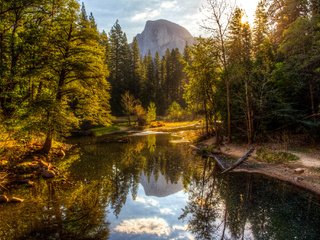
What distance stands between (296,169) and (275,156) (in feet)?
10.5

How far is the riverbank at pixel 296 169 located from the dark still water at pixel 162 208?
2.64 ft

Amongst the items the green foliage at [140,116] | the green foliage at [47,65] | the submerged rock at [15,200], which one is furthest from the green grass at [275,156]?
the green foliage at [140,116]

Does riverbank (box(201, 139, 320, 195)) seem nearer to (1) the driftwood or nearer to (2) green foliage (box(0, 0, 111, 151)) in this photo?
(1) the driftwood

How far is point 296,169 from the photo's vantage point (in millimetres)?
14828

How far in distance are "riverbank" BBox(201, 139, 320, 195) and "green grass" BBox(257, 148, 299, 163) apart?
14.0 inches

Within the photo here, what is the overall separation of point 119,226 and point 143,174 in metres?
7.85

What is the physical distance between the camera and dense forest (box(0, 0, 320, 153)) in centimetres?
1664

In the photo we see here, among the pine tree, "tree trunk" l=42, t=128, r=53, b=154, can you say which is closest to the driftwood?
"tree trunk" l=42, t=128, r=53, b=154

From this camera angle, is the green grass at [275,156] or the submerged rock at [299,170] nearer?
the submerged rock at [299,170]

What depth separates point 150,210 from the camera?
38.9 feet

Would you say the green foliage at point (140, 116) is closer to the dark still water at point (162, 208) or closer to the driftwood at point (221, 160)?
the driftwood at point (221, 160)

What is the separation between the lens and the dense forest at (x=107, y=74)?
16641mm

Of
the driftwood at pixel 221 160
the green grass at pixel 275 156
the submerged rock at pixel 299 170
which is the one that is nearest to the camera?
the submerged rock at pixel 299 170

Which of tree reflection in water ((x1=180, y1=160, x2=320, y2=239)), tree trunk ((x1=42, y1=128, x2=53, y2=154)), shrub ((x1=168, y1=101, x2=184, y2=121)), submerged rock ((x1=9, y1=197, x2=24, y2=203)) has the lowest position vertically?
tree reflection in water ((x1=180, y1=160, x2=320, y2=239))
